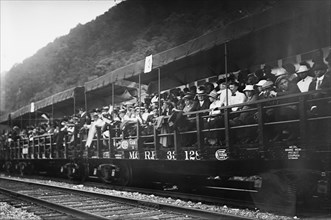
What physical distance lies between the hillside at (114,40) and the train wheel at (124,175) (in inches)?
652

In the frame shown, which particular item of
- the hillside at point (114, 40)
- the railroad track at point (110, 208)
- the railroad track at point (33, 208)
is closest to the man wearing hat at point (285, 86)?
the railroad track at point (110, 208)

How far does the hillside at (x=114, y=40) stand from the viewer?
3119 cm

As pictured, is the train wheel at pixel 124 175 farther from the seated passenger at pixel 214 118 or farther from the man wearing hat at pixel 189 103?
the seated passenger at pixel 214 118

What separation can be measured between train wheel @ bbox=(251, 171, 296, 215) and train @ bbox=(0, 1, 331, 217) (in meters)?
0.01

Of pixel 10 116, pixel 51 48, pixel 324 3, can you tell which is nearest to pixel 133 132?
pixel 324 3

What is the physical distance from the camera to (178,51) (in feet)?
27.8

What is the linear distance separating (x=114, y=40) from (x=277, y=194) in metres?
40.2

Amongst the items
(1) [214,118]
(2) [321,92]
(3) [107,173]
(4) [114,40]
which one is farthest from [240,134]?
(4) [114,40]

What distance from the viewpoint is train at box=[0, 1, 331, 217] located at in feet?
18.6

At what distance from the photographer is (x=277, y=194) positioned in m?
6.30

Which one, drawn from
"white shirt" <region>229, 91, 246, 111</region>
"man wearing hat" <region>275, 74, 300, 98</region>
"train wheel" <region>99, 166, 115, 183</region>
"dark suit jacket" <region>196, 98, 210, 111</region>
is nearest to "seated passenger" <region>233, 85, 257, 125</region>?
"white shirt" <region>229, 91, 246, 111</region>

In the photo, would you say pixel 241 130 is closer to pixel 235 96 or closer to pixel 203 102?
pixel 235 96

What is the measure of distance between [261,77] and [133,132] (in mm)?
3652

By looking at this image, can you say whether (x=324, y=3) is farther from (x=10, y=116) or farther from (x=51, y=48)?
(x=51, y=48)
